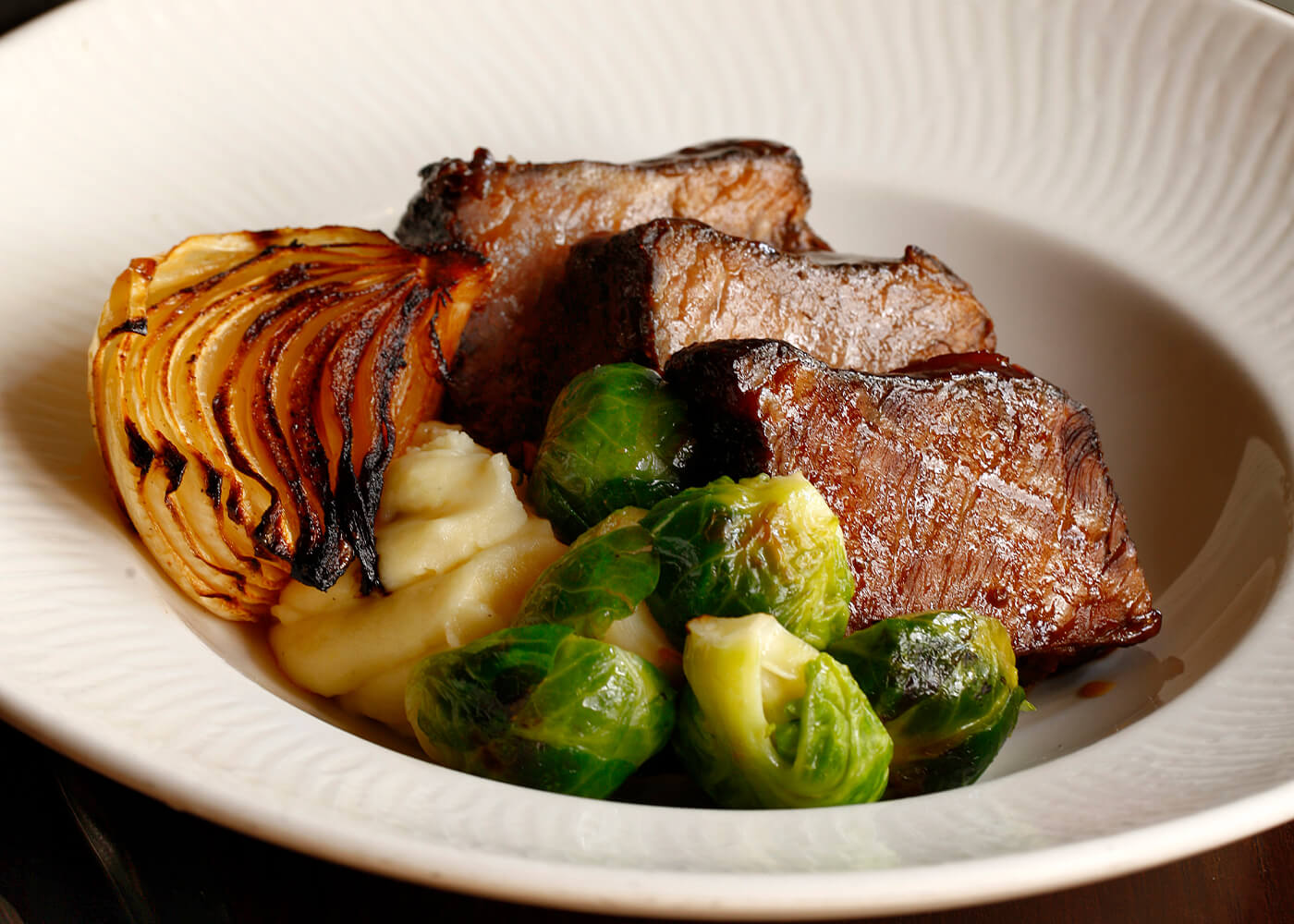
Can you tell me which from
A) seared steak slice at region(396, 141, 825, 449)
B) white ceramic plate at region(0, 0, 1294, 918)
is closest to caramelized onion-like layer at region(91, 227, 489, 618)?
white ceramic plate at region(0, 0, 1294, 918)

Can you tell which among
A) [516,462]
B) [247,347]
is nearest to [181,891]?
[247,347]

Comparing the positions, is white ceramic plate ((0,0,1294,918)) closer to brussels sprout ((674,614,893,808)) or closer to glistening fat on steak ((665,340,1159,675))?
brussels sprout ((674,614,893,808))

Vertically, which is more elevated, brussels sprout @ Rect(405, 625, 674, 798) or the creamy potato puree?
brussels sprout @ Rect(405, 625, 674, 798)

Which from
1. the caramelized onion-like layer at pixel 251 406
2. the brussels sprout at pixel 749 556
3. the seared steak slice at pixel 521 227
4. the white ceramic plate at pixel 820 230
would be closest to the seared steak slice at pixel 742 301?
the seared steak slice at pixel 521 227

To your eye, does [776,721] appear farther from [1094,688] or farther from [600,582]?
[1094,688]

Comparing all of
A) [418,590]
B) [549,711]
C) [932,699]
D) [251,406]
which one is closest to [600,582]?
[549,711]

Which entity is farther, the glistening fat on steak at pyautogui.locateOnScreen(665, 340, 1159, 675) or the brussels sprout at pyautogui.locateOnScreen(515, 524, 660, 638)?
the glistening fat on steak at pyautogui.locateOnScreen(665, 340, 1159, 675)

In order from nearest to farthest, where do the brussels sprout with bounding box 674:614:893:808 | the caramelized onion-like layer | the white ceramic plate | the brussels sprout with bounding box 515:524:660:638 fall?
the white ceramic plate < the brussels sprout with bounding box 674:614:893:808 < the brussels sprout with bounding box 515:524:660:638 < the caramelized onion-like layer

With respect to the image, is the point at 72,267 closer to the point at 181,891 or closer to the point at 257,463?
the point at 257,463
